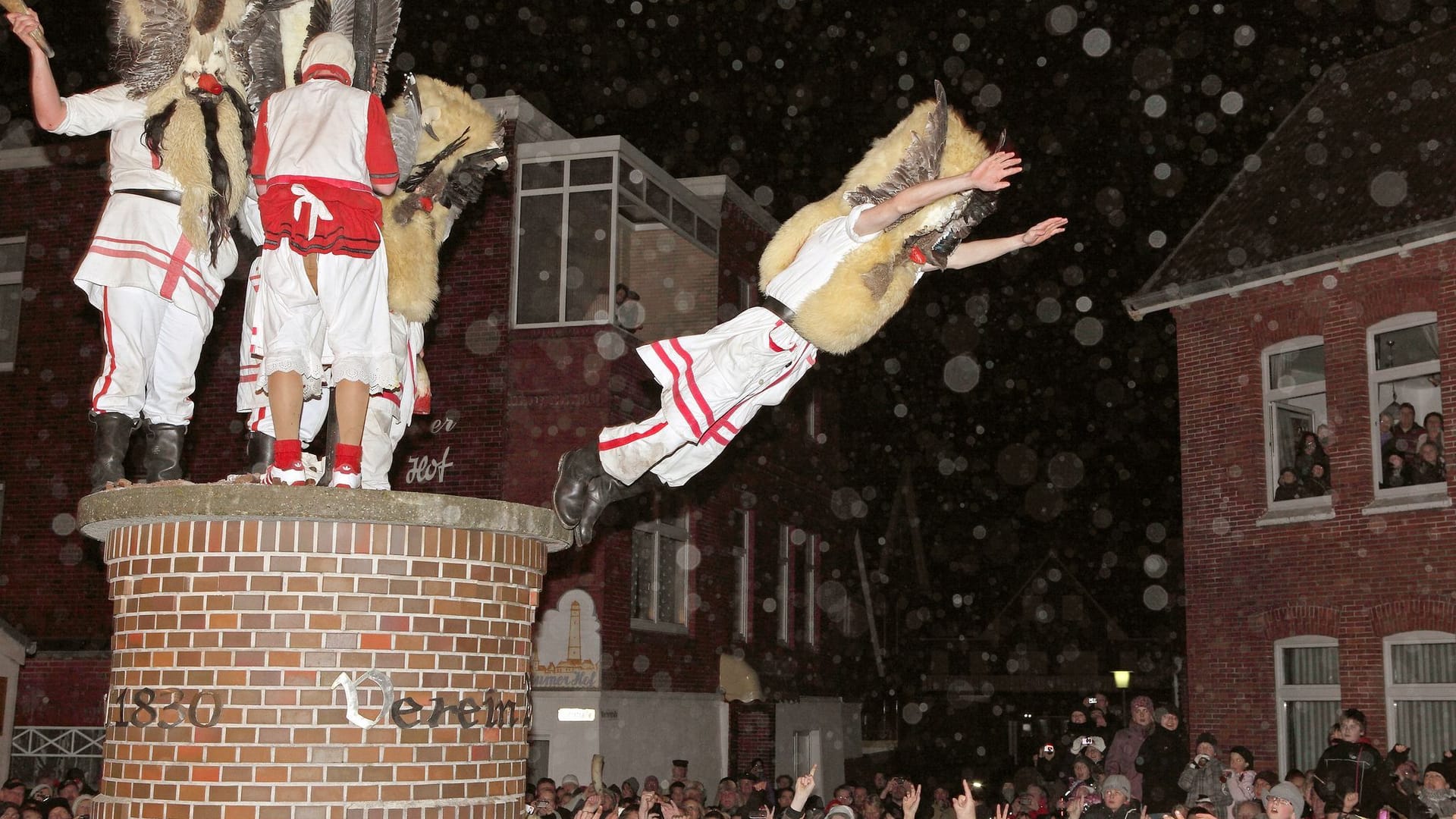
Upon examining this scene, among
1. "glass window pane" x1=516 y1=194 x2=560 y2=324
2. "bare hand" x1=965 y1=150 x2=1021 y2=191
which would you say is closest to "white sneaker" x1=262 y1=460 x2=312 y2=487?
"bare hand" x1=965 y1=150 x2=1021 y2=191

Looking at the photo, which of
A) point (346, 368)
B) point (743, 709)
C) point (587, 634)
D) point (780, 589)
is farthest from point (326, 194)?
point (780, 589)

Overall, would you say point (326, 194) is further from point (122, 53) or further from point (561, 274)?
point (561, 274)

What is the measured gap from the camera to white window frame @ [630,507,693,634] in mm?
19906

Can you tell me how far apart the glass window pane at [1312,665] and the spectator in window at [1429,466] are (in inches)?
81.0

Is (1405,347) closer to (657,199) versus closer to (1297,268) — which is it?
(1297,268)

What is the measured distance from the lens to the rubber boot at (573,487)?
6418 mm

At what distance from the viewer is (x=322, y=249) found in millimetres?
5750

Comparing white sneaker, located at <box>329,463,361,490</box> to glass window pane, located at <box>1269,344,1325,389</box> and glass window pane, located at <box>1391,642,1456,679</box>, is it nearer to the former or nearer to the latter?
glass window pane, located at <box>1391,642,1456,679</box>

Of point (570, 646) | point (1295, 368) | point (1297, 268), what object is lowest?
point (570, 646)

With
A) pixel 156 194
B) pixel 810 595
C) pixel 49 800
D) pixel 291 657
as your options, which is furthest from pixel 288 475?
pixel 810 595

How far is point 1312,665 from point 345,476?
43.0 feet

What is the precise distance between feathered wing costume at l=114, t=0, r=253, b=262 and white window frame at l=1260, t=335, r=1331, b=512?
42.9 ft

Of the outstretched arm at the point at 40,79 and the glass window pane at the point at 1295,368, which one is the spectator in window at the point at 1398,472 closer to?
the glass window pane at the point at 1295,368

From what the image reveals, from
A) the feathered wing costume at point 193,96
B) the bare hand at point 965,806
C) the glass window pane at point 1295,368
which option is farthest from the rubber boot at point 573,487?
the glass window pane at point 1295,368
